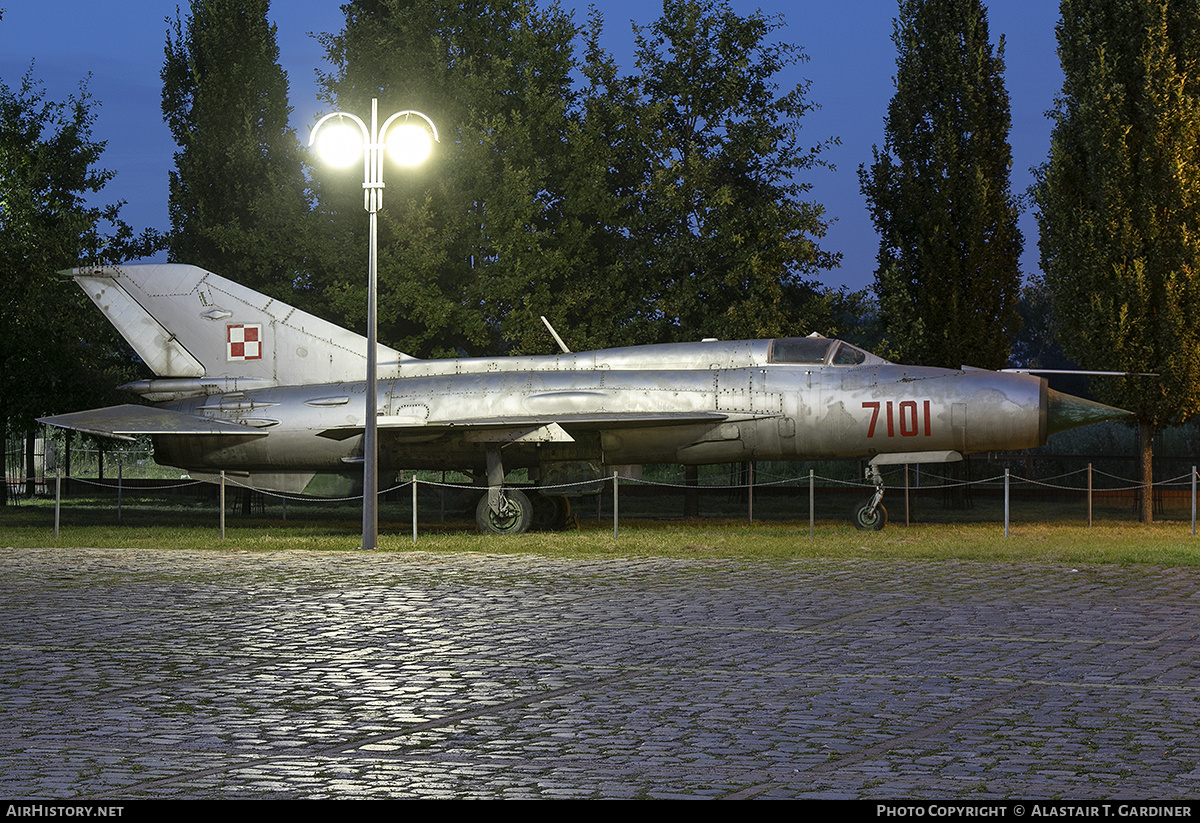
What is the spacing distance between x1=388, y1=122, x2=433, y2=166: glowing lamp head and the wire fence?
584cm

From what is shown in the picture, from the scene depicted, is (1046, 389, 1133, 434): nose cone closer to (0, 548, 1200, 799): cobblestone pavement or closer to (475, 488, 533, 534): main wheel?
(0, 548, 1200, 799): cobblestone pavement

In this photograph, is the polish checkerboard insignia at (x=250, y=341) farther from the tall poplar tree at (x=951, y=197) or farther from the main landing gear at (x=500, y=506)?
the tall poplar tree at (x=951, y=197)

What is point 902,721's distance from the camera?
6.41 m

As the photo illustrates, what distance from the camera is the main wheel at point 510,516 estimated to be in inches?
806

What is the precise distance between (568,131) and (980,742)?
25.1 meters

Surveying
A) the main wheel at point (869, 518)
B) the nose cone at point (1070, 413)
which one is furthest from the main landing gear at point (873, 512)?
the nose cone at point (1070, 413)

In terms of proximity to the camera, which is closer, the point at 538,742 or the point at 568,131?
the point at 538,742

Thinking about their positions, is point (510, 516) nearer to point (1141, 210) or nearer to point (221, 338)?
point (221, 338)

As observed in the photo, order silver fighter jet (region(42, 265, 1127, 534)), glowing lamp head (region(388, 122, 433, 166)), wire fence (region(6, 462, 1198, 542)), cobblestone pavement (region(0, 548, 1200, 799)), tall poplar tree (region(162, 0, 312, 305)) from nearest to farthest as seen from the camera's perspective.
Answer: cobblestone pavement (region(0, 548, 1200, 799)) < glowing lamp head (region(388, 122, 433, 166)) < silver fighter jet (region(42, 265, 1127, 534)) < wire fence (region(6, 462, 1198, 542)) < tall poplar tree (region(162, 0, 312, 305))

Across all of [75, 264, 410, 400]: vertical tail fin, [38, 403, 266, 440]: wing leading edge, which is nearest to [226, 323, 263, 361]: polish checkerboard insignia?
[75, 264, 410, 400]: vertical tail fin

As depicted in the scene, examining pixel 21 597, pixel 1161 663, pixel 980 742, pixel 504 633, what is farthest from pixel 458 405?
pixel 980 742

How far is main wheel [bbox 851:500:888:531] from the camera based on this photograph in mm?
20078

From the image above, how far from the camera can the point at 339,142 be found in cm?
1741

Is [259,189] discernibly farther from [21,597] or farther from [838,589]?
[838,589]
